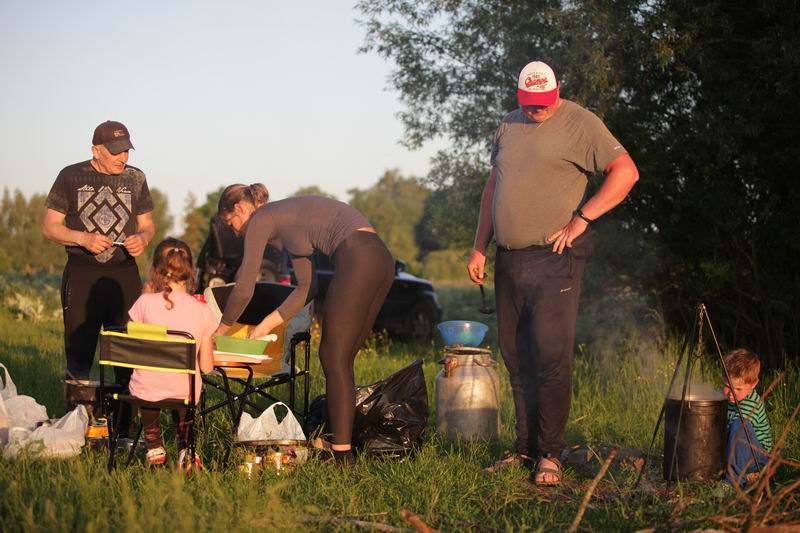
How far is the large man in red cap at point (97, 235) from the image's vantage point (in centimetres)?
596

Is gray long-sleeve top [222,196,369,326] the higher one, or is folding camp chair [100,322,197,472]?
gray long-sleeve top [222,196,369,326]

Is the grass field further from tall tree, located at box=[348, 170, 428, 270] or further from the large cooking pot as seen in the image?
tall tree, located at box=[348, 170, 428, 270]

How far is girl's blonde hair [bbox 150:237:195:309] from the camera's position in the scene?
5207 mm

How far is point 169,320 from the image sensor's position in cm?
521

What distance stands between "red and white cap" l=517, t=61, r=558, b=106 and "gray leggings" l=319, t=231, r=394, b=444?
119 cm

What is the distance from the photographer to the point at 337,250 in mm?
5324

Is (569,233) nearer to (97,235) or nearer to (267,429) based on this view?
(267,429)

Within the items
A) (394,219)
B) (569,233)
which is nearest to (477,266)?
(569,233)

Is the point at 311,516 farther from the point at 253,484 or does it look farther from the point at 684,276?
the point at 684,276

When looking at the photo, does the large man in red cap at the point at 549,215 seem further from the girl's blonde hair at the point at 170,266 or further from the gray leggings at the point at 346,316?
the girl's blonde hair at the point at 170,266

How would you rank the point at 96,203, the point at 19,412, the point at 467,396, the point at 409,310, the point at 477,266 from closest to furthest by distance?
the point at 19,412, the point at 477,266, the point at 96,203, the point at 467,396, the point at 409,310

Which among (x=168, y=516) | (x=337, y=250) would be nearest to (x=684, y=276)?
(x=337, y=250)

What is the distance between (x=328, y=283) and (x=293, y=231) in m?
7.70

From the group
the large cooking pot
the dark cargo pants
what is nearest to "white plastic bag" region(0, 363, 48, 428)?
the dark cargo pants
